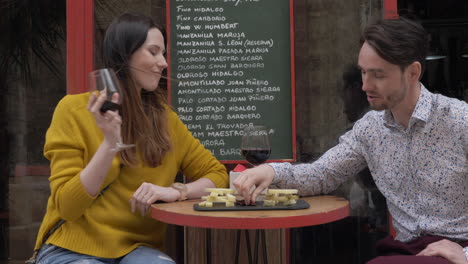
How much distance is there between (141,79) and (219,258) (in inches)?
50.7

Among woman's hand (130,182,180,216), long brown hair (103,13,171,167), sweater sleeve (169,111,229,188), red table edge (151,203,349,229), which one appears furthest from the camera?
sweater sleeve (169,111,229,188)

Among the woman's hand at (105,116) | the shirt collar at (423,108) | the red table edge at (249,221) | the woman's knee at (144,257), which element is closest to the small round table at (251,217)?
the red table edge at (249,221)

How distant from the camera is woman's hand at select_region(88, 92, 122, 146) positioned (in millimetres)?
1997

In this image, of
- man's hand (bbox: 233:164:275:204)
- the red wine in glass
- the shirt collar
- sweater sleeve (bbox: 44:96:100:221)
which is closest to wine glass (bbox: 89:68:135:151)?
the red wine in glass

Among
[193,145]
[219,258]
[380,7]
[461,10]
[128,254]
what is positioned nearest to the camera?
[128,254]

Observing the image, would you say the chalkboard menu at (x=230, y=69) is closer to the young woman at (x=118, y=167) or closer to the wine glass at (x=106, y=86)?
the young woman at (x=118, y=167)

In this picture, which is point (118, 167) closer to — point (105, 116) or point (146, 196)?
point (146, 196)

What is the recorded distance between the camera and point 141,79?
252 cm

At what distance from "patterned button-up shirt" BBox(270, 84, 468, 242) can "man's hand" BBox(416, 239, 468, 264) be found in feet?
0.60

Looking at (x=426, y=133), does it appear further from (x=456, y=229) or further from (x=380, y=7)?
(x=380, y=7)

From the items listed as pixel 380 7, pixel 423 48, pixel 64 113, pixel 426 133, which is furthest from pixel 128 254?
pixel 380 7

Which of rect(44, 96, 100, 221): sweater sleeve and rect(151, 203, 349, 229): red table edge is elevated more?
rect(44, 96, 100, 221): sweater sleeve

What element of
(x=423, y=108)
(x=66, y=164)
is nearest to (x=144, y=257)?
(x=66, y=164)

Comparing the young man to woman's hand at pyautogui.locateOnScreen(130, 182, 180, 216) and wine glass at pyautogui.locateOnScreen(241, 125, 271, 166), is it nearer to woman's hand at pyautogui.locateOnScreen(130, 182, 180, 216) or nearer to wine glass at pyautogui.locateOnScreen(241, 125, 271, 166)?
wine glass at pyautogui.locateOnScreen(241, 125, 271, 166)
